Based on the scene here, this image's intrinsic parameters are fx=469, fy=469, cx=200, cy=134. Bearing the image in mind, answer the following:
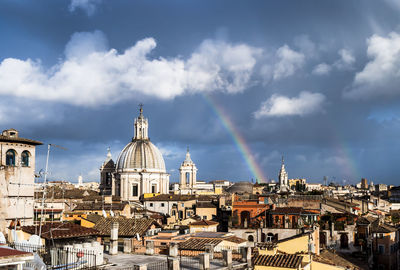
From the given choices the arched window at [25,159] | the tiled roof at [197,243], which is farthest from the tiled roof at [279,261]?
the arched window at [25,159]

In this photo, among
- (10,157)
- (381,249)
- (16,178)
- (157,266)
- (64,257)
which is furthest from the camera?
(381,249)

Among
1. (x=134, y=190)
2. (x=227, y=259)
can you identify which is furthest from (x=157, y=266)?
(x=134, y=190)

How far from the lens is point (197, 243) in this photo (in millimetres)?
27328

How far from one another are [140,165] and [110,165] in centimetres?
2459

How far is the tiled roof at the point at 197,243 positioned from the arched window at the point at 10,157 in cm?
1336

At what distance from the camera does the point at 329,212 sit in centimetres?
5403

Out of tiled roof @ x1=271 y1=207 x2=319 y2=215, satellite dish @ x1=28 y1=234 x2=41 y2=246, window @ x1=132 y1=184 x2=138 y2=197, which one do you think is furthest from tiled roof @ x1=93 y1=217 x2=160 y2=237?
window @ x1=132 y1=184 x2=138 y2=197

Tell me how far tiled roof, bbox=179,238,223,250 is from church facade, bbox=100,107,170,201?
8142 cm

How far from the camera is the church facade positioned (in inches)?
4397

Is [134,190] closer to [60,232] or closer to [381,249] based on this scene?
[381,249]

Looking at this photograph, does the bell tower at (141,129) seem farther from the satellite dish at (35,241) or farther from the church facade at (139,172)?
the satellite dish at (35,241)

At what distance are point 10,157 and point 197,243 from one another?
46.9ft

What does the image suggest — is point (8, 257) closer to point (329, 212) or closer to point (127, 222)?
point (127, 222)

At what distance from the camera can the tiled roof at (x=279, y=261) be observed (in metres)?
23.6
